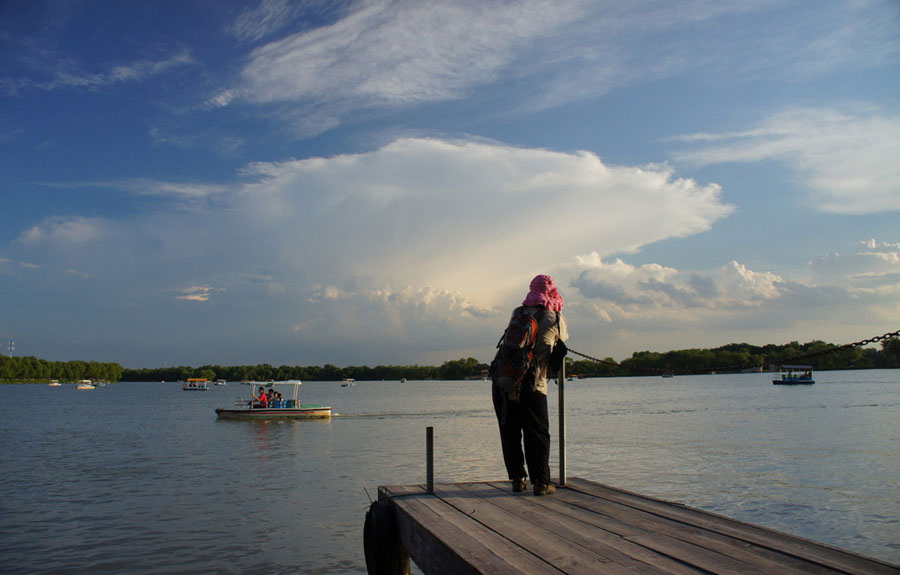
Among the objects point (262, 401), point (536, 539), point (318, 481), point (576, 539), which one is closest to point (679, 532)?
point (576, 539)

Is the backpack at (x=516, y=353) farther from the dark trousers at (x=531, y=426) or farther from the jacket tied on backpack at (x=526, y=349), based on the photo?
the dark trousers at (x=531, y=426)

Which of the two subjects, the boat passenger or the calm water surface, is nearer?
the calm water surface

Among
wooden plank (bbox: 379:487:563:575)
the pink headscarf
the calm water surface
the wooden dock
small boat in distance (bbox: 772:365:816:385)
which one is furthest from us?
small boat in distance (bbox: 772:365:816:385)

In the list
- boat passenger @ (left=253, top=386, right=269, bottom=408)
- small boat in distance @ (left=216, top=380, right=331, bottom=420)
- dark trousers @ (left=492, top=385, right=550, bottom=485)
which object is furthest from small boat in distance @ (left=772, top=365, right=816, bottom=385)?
dark trousers @ (left=492, top=385, right=550, bottom=485)

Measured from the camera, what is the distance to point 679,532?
16.4 feet

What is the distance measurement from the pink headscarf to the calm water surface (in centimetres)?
714

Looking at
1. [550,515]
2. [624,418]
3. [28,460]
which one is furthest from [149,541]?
[624,418]

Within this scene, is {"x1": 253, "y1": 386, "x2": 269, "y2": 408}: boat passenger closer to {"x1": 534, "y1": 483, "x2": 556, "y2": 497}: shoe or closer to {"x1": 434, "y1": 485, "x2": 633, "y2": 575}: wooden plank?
{"x1": 434, "y1": 485, "x2": 633, "y2": 575}: wooden plank

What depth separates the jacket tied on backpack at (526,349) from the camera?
6.63m

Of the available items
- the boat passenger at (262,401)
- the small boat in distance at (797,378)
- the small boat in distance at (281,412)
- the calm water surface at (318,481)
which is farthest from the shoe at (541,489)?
the small boat in distance at (797,378)

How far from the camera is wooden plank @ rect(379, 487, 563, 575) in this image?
4.22 m

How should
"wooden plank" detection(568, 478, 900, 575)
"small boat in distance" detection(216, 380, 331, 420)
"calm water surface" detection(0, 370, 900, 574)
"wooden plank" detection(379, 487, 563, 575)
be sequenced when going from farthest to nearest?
1. "small boat in distance" detection(216, 380, 331, 420)
2. "calm water surface" detection(0, 370, 900, 574)
3. "wooden plank" detection(379, 487, 563, 575)
4. "wooden plank" detection(568, 478, 900, 575)

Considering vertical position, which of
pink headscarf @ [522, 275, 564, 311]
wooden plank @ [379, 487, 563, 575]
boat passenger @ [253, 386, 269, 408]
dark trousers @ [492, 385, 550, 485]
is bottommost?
boat passenger @ [253, 386, 269, 408]

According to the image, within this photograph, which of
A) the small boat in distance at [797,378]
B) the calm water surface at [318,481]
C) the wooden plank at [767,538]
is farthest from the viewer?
the small boat in distance at [797,378]
